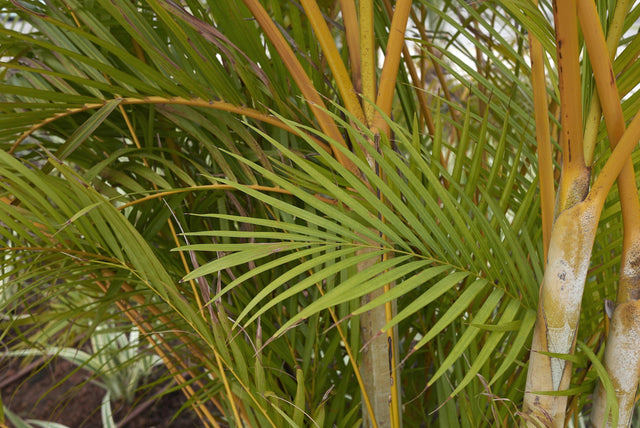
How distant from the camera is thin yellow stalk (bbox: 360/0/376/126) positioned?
395mm

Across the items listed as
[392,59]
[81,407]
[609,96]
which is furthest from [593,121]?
[81,407]

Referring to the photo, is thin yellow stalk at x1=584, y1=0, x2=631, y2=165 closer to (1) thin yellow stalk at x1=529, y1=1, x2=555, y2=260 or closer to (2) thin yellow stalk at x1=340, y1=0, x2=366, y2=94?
(1) thin yellow stalk at x1=529, y1=1, x2=555, y2=260

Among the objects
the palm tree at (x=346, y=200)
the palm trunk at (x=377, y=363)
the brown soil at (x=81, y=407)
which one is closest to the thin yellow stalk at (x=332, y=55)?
the palm tree at (x=346, y=200)

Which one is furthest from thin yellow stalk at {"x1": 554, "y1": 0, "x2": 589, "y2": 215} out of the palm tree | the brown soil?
the brown soil

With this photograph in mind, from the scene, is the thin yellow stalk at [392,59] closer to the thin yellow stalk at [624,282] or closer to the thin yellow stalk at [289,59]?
the thin yellow stalk at [289,59]

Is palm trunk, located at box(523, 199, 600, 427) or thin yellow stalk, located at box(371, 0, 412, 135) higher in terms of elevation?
thin yellow stalk, located at box(371, 0, 412, 135)

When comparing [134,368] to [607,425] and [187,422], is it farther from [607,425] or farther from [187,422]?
[607,425]

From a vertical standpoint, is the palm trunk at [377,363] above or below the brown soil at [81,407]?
above

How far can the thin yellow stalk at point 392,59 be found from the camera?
1.24 feet

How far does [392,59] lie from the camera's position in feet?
1.30

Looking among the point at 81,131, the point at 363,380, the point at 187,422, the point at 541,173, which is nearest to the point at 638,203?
the point at 541,173

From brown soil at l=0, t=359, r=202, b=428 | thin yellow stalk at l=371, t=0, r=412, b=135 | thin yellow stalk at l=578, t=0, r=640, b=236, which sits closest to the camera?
thin yellow stalk at l=578, t=0, r=640, b=236

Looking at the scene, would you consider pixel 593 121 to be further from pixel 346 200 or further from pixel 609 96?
pixel 346 200

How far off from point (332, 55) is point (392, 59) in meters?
0.04
